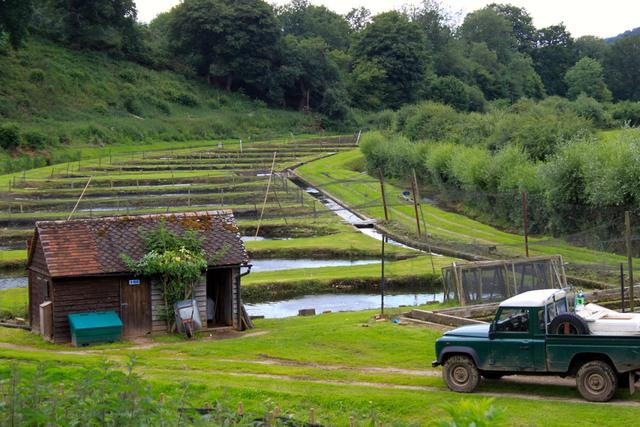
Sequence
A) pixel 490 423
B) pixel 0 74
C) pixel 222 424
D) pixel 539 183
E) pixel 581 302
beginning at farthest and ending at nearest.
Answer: pixel 0 74, pixel 539 183, pixel 581 302, pixel 222 424, pixel 490 423

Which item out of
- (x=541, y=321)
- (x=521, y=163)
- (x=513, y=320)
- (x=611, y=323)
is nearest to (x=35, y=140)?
(x=521, y=163)

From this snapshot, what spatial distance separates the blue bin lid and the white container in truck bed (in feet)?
56.0

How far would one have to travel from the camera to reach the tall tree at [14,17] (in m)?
89.2

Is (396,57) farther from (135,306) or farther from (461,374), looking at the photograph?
(461,374)

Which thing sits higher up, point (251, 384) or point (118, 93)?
point (118, 93)

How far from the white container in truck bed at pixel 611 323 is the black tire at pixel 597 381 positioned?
2.48 ft

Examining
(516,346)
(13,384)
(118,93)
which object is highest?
(118,93)

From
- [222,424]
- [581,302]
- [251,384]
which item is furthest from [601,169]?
[222,424]

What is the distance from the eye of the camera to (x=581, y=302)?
23.4 meters

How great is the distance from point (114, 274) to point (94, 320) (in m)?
1.83

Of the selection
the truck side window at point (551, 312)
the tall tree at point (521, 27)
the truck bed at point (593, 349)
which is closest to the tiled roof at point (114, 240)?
the truck side window at point (551, 312)

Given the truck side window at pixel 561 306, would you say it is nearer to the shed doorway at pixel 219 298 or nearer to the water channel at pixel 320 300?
the shed doorway at pixel 219 298

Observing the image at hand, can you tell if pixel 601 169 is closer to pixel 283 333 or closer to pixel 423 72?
pixel 283 333

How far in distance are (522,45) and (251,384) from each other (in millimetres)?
173646
